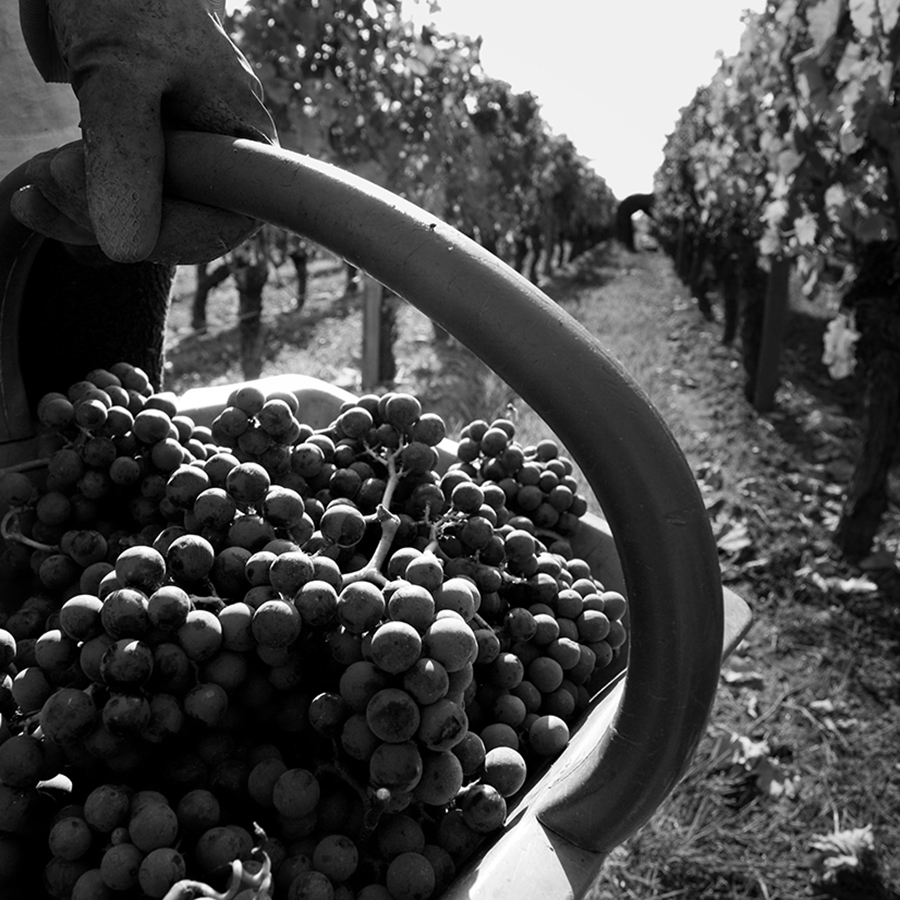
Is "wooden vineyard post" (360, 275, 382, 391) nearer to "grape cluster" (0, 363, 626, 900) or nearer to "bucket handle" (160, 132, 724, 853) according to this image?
"grape cluster" (0, 363, 626, 900)

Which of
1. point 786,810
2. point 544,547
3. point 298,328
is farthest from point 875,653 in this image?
point 298,328

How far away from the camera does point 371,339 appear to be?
6.27m

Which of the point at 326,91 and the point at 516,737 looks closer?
the point at 516,737

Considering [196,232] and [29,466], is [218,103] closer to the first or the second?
[196,232]

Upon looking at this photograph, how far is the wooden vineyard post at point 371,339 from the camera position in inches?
242

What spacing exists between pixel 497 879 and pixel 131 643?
360 mm

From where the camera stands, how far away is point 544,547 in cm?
108

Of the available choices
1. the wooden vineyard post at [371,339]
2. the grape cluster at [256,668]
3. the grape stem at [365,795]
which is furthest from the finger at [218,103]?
the wooden vineyard post at [371,339]

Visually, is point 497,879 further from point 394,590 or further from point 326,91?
point 326,91

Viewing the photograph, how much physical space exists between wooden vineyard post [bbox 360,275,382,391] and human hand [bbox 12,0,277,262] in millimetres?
5316

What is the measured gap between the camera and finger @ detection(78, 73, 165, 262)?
696 millimetres

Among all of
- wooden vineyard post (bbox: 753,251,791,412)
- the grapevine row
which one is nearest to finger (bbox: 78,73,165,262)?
the grapevine row

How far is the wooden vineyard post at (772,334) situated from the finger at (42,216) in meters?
6.47

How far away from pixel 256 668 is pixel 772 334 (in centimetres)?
659
